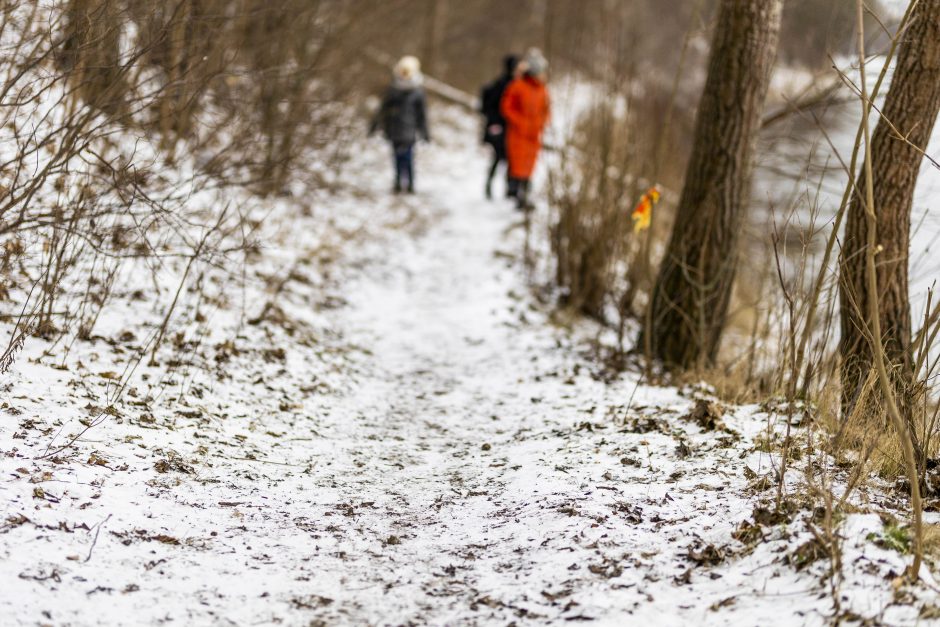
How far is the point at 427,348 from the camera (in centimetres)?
681

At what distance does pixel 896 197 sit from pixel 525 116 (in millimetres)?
6805

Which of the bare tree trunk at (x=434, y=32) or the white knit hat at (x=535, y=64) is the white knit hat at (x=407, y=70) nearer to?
the white knit hat at (x=535, y=64)

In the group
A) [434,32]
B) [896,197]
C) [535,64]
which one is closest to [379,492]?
[896,197]

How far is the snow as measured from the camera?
301 centimetres

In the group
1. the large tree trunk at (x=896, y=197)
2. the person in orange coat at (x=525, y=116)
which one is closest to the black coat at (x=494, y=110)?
the person in orange coat at (x=525, y=116)

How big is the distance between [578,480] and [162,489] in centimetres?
207

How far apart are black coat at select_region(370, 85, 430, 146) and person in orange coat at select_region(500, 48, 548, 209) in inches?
56.8

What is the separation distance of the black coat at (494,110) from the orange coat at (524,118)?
68cm

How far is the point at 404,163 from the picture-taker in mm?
12070

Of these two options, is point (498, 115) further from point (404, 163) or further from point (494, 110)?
point (404, 163)

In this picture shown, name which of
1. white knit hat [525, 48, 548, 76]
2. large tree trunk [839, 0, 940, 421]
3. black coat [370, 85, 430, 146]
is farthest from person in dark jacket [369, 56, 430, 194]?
large tree trunk [839, 0, 940, 421]

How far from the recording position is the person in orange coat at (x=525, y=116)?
422 inches

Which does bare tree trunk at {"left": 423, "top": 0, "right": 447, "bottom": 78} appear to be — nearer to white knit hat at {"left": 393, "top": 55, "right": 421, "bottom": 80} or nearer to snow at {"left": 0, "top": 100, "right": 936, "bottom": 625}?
white knit hat at {"left": 393, "top": 55, "right": 421, "bottom": 80}

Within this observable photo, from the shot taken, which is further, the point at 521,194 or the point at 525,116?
the point at 521,194
